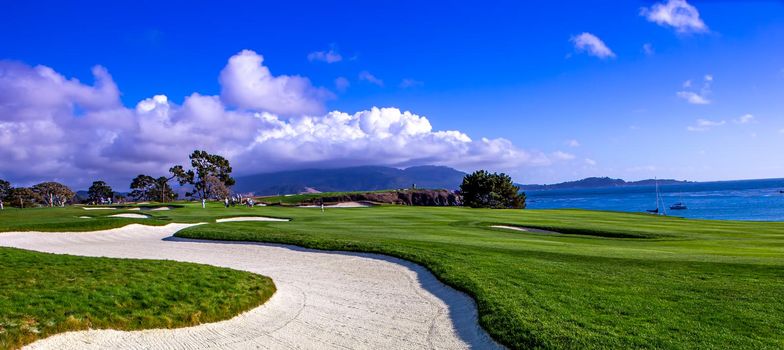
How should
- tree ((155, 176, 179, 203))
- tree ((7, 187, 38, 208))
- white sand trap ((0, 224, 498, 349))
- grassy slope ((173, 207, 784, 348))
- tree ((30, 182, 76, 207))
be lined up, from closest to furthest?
grassy slope ((173, 207, 784, 348)) < white sand trap ((0, 224, 498, 349)) < tree ((7, 187, 38, 208)) < tree ((30, 182, 76, 207)) < tree ((155, 176, 179, 203))

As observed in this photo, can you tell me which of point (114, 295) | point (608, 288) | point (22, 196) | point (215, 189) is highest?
point (215, 189)

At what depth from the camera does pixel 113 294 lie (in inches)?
401

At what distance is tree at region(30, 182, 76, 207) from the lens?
79.8 meters

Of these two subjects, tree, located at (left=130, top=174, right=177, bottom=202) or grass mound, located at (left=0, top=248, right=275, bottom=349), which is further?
tree, located at (left=130, top=174, right=177, bottom=202)

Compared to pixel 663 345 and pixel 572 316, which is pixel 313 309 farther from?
pixel 663 345

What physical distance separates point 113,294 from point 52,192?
3379 inches

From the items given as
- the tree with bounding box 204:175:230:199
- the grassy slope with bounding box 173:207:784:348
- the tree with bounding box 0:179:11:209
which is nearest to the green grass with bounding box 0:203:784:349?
the grassy slope with bounding box 173:207:784:348

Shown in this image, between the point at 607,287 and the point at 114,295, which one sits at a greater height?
the point at 114,295

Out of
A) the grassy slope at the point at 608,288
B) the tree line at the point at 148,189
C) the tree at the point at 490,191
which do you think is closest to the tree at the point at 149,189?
the tree line at the point at 148,189

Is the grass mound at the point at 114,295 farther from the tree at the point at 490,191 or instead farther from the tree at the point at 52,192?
the tree at the point at 52,192

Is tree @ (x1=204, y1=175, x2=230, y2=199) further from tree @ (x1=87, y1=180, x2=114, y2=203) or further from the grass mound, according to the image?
the grass mound

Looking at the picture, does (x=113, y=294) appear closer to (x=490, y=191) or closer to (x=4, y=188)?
(x=490, y=191)

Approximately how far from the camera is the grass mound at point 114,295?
838 centimetres

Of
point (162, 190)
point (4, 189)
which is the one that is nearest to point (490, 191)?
point (162, 190)
